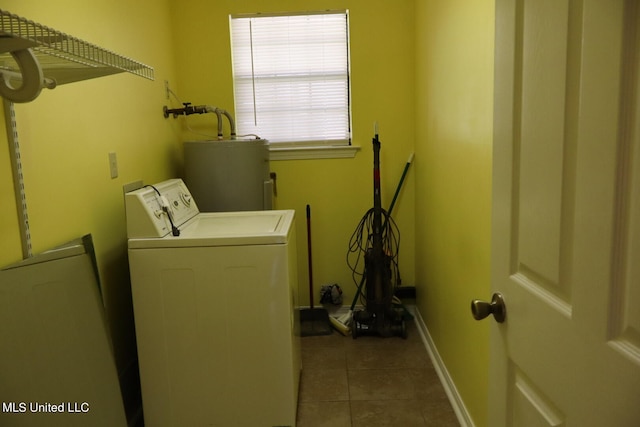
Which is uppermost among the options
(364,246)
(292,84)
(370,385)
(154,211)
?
(292,84)

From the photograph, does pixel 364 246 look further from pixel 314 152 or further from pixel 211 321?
pixel 211 321

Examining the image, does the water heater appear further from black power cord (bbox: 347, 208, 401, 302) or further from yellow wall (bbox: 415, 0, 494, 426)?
yellow wall (bbox: 415, 0, 494, 426)

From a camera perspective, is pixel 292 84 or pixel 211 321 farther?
pixel 292 84

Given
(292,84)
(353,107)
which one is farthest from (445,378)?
(292,84)

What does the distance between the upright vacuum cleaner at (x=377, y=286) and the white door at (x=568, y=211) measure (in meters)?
1.89

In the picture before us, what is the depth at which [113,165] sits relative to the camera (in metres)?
2.12

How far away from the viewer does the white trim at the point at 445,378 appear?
2154mm

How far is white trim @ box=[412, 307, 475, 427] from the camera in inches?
84.8

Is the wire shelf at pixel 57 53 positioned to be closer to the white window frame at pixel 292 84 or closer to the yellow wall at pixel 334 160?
the yellow wall at pixel 334 160

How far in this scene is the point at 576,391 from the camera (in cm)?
75

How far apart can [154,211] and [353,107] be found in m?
1.67

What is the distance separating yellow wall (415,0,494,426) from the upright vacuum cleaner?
0.78 feet

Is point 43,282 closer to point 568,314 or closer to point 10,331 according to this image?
point 10,331

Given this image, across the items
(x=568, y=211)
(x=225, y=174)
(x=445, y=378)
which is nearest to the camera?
(x=568, y=211)
